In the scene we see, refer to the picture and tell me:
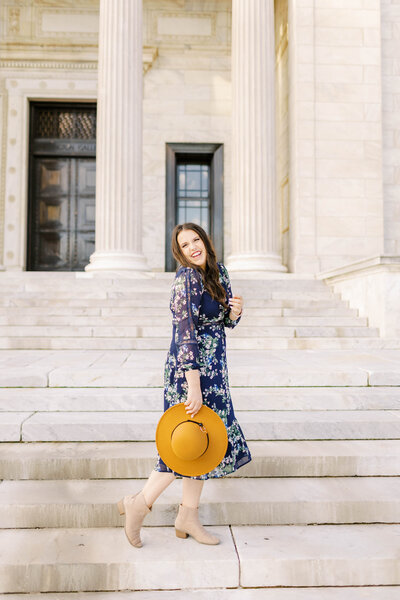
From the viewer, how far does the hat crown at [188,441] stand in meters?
2.47

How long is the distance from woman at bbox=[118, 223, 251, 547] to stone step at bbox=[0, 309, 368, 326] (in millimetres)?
5386

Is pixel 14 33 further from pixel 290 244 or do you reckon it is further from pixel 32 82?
pixel 290 244

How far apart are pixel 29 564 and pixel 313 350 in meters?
5.60

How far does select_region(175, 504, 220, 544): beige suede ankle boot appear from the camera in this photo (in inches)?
109

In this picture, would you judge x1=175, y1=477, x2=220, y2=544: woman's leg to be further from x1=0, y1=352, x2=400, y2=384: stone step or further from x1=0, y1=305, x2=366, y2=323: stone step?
x1=0, y1=305, x2=366, y2=323: stone step

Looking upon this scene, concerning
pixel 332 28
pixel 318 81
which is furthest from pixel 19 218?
pixel 332 28

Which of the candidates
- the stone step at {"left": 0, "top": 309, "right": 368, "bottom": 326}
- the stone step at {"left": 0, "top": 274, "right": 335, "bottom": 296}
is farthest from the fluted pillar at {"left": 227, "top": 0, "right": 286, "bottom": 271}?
the stone step at {"left": 0, "top": 309, "right": 368, "bottom": 326}

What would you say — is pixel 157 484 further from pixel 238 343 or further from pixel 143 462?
pixel 238 343

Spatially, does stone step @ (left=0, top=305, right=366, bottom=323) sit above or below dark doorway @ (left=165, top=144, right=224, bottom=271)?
below

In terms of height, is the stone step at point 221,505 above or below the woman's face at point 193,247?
below

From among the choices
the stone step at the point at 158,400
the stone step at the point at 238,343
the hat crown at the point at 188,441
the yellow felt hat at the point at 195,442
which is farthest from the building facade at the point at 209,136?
the hat crown at the point at 188,441

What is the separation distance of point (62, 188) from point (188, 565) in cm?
1491

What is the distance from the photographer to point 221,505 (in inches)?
122

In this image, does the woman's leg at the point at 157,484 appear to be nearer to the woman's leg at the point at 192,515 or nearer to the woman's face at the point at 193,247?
the woman's leg at the point at 192,515
